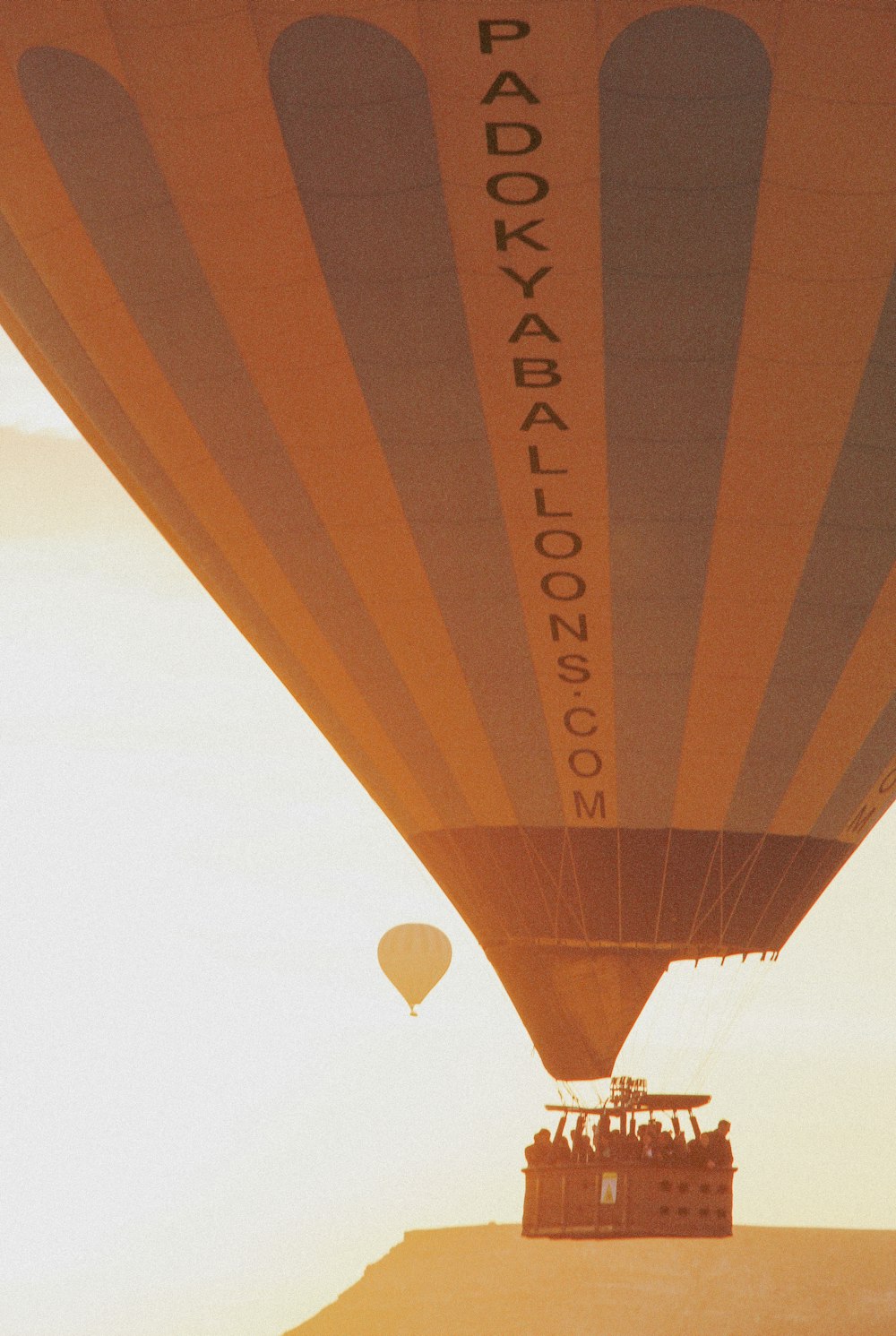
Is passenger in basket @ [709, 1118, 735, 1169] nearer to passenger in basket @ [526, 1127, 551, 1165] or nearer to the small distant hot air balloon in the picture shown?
passenger in basket @ [526, 1127, 551, 1165]

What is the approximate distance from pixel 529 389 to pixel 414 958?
40.0ft

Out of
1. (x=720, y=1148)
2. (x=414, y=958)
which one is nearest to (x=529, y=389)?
(x=720, y=1148)

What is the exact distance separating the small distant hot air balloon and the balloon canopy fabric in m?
5.73

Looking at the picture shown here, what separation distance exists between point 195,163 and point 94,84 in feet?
2.63

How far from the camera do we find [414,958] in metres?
24.1

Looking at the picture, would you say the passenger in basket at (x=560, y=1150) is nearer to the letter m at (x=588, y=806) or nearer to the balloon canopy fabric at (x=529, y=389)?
the balloon canopy fabric at (x=529, y=389)

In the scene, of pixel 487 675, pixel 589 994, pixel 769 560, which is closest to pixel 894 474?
pixel 769 560

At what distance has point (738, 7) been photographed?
10.9m

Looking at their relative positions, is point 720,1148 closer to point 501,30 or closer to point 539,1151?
point 539,1151

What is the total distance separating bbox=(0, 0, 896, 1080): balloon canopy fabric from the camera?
38.0 ft

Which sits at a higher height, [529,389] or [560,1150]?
[529,389]

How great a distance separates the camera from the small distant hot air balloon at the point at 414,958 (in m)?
23.8

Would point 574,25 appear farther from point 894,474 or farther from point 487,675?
point 487,675

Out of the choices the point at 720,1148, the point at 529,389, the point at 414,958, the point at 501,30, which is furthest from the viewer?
the point at 414,958
